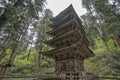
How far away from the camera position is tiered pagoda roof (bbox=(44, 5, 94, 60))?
13.1m

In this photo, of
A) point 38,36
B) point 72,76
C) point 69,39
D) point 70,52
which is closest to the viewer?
point 72,76

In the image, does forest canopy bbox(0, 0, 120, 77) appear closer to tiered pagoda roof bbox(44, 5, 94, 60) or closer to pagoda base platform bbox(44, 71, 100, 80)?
tiered pagoda roof bbox(44, 5, 94, 60)

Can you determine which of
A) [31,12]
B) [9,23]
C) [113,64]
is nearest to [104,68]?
[113,64]

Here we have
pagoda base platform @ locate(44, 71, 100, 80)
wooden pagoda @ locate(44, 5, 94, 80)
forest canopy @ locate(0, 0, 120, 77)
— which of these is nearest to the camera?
forest canopy @ locate(0, 0, 120, 77)

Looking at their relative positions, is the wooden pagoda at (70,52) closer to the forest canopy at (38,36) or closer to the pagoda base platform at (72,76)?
the pagoda base platform at (72,76)

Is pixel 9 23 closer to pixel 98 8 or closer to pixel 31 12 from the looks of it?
pixel 31 12

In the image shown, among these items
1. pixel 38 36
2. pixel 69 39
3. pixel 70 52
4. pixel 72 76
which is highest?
pixel 38 36

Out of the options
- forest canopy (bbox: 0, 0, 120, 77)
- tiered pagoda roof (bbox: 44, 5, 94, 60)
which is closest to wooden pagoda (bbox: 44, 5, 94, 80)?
tiered pagoda roof (bbox: 44, 5, 94, 60)

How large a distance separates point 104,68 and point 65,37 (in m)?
10.5

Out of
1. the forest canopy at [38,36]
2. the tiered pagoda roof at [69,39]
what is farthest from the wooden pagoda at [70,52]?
the forest canopy at [38,36]

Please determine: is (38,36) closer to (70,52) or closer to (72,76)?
(70,52)

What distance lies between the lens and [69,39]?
1451cm

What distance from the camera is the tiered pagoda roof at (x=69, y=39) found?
1311cm

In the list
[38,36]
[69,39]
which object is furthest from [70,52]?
[38,36]
